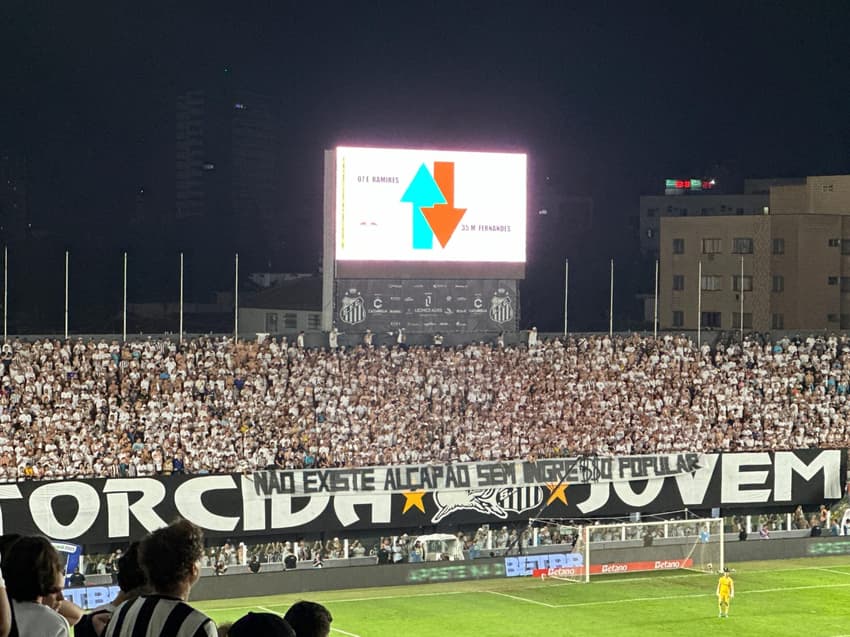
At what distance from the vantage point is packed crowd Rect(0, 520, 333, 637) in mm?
5703

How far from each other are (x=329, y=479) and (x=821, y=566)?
1472 cm

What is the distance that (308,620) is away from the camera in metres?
6.52

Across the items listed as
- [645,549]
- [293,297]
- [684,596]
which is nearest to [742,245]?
[293,297]

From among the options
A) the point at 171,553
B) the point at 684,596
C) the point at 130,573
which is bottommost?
the point at 684,596

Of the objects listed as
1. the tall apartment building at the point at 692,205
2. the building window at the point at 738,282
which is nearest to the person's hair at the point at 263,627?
the building window at the point at 738,282

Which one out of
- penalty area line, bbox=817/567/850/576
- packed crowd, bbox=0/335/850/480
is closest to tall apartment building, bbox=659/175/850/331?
packed crowd, bbox=0/335/850/480

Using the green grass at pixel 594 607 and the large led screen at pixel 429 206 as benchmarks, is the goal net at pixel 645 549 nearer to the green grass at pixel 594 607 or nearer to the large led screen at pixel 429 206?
the green grass at pixel 594 607

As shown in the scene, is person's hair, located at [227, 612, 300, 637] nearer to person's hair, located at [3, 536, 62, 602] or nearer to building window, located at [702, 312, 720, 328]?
person's hair, located at [3, 536, 62, 602]

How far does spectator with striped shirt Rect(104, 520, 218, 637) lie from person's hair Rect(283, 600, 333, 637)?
0.79 m

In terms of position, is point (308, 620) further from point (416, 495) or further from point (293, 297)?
point (293, 297)

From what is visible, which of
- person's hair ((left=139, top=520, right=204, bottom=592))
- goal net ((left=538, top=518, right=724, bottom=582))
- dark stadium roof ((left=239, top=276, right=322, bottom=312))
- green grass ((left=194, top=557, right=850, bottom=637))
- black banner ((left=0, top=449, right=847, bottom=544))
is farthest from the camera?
dark stadium roof ((left=239, top=276, right=322, bottom=312))

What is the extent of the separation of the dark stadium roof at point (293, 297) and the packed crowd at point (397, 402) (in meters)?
21.2

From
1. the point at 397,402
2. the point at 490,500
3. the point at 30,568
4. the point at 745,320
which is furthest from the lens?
the point at 745,320

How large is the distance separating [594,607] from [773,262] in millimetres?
40976
